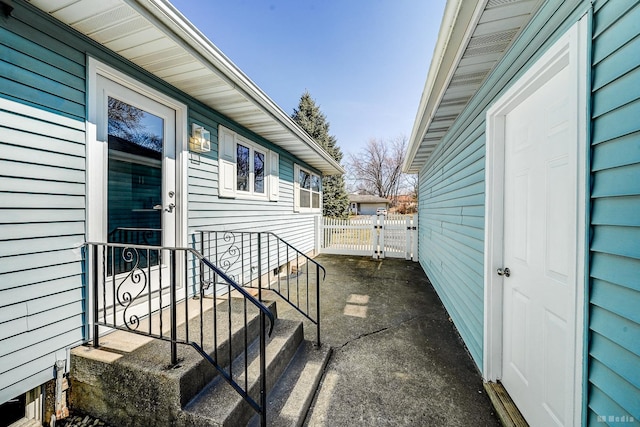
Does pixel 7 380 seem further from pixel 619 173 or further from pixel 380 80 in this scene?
pixel 380 80

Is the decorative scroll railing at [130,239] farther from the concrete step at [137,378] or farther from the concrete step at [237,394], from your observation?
the concrete step at [237,394]

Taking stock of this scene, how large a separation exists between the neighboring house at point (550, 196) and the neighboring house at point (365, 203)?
76.3ft

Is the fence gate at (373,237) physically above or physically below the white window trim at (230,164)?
below

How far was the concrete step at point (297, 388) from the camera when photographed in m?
1.67

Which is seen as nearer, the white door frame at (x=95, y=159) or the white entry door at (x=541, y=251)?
the white entry door at (x=541, y=251)

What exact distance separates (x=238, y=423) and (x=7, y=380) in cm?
146

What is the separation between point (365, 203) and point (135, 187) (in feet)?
84.3

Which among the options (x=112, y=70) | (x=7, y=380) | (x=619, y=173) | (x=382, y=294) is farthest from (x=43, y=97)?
(x=382, y=294)

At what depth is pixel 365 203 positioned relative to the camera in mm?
27156

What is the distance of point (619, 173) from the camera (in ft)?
3.11

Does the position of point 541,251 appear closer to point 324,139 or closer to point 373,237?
point 373,237

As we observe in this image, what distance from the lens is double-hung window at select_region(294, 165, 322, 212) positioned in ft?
21.4

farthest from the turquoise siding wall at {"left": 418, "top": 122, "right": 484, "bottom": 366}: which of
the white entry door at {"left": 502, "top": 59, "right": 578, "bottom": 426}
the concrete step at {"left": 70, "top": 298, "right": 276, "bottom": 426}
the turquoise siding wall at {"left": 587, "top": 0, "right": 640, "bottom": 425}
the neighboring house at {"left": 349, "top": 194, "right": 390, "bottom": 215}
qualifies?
the neighboring house at {"left": 349, "top": 194, "right": 390, "bottom": 215}

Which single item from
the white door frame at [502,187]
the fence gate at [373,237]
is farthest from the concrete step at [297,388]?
the fence gate at [373,237]
